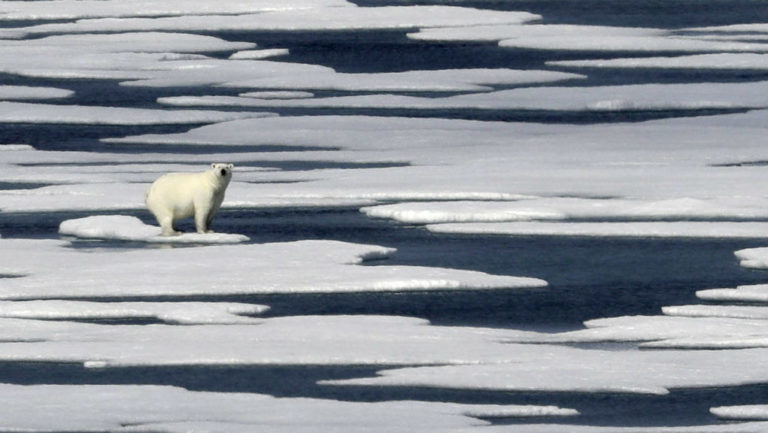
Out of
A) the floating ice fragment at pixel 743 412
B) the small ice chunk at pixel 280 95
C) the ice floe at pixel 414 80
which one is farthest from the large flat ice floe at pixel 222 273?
the ice floe at pixel 414 80

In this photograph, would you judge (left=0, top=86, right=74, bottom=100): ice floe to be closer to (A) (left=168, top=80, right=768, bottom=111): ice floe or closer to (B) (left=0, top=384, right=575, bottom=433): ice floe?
(A) (left=168, top=80, right=768, bottom=111): ice floe

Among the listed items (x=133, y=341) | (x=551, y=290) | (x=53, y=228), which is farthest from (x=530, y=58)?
(x=133, y=341)

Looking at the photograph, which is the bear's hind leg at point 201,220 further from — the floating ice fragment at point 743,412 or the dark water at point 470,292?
Answer: the floating ice fragment at point 743,412

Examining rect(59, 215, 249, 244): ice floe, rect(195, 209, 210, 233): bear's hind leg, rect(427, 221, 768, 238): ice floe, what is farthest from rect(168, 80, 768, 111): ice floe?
rect(195, 209, 210, 233): bear's hind leg

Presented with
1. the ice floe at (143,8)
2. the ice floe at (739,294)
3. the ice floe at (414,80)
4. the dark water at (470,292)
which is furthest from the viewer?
the ice floe at (143,8)

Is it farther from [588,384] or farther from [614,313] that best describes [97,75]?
[588,384]

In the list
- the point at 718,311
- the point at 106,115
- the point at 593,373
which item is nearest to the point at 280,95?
the point at 106,115
